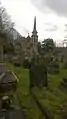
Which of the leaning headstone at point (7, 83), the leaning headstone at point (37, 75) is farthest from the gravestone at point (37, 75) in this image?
the leaning headstone at point (7, 83)

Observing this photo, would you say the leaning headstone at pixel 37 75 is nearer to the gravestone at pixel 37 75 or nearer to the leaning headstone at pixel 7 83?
the gravestone at pixel 37 75

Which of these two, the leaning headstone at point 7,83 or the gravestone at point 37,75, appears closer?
the leaning headstone at point 7,83

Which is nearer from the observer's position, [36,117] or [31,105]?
[36,117]

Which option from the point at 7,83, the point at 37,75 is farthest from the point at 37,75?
the point at 7,83

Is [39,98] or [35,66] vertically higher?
[35,66]

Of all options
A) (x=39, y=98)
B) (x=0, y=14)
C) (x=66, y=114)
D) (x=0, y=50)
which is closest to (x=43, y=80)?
(x=39, y=98)

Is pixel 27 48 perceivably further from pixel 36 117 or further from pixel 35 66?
pixel 36 117

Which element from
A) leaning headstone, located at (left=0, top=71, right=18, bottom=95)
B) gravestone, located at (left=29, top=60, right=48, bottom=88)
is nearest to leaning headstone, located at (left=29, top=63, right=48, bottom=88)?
gravestone, located at (left=29, top=60, right=48, bottom=88)

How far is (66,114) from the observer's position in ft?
25.5

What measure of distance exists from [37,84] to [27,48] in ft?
83.3

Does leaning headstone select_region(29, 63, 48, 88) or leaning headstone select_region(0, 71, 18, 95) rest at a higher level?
leaning headstone select_region(0, 71, 18, 95)

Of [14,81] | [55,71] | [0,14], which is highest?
[0,14]

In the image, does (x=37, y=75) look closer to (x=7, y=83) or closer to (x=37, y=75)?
(x=37, y=75)

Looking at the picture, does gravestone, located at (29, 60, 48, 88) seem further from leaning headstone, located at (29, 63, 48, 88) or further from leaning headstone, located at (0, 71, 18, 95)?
leaning headstone, located at (0, 71, 18, 95)
